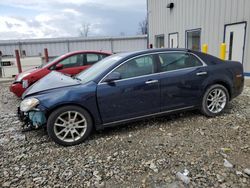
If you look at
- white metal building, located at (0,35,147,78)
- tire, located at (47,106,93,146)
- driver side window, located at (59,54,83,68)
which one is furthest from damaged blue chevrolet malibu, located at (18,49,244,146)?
white metal building, located at (0,35,147,78)

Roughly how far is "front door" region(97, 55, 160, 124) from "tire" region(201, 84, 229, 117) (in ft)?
3.47

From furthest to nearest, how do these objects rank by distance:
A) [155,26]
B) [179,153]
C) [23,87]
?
[155,26] → [23,87] → [179,153]

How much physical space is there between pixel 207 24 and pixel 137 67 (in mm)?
6664

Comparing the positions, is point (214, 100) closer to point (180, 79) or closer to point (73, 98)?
point (180, 79)

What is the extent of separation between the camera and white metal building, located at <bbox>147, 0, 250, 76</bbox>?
7156mm

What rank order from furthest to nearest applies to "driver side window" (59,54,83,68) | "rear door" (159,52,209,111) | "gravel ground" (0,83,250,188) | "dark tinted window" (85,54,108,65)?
"dark tinted window" (85,54,108,65) → "driver side window" (59,54,83,68) → "rear door" (159,52,209,111) → "gravel ground" (0,83,250,188)

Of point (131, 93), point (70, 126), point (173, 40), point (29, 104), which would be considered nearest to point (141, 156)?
point (131, 93)

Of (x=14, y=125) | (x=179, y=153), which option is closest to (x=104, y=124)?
(x=179, y=153)

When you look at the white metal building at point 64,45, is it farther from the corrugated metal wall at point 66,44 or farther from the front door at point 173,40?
the front door at point 173,40

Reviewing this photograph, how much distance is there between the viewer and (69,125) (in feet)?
10.6

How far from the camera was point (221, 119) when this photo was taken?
3.98m

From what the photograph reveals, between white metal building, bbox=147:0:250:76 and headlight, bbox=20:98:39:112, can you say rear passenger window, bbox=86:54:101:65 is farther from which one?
white metal building, bbox=147:0:250:76

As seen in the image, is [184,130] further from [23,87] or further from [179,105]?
[23,87]

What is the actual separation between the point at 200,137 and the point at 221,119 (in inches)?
37.6
